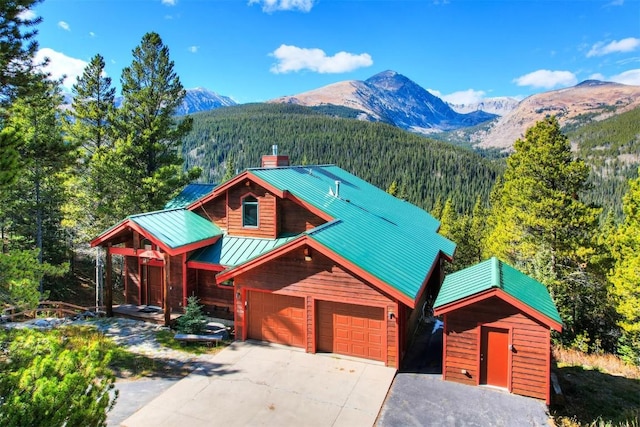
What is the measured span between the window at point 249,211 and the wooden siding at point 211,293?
2.82m

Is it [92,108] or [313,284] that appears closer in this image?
[313,284]

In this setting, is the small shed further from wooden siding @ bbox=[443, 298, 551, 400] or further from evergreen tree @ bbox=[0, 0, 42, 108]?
evergreen tree @ bbox=[0, 0, 42, 108]

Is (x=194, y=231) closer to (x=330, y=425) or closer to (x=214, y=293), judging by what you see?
(x=214, y=293)

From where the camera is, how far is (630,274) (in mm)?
19438

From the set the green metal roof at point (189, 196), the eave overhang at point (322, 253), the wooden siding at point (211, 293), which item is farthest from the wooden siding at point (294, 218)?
the green metal roof at point (189, 196)

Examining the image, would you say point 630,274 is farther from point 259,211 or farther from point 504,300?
point 259,211

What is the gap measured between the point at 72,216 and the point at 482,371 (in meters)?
26.2

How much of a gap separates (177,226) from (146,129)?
10119mm

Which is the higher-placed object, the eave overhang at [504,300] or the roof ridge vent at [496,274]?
the roof ridge vent at [496,274]

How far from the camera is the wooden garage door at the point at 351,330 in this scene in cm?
1422

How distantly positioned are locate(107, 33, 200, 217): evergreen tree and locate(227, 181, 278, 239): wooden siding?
844 centimetres

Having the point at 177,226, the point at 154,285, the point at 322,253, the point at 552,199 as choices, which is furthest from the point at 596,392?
the point at 154,285

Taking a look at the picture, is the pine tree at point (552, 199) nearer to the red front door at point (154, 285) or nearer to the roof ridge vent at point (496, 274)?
the roof ridge vent at point (496, 274)

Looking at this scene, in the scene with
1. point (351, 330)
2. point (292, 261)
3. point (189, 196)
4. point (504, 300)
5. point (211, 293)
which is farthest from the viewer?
point (189, 196)
